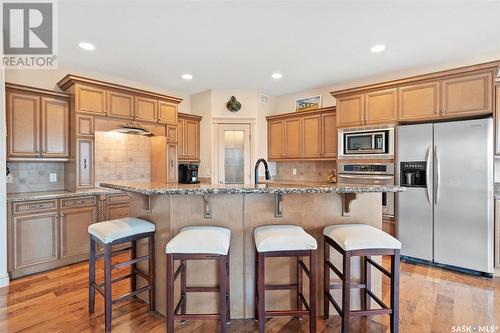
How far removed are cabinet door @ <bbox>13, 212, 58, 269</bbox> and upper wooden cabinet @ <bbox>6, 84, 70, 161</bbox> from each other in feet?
2.55

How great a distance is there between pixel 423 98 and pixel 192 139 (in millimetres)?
3731

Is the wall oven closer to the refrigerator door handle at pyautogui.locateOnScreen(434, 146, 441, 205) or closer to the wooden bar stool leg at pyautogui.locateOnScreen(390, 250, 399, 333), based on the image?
the refrigerator door handle at pyautogui.locateOnScreen(434, 146, 441, 205)

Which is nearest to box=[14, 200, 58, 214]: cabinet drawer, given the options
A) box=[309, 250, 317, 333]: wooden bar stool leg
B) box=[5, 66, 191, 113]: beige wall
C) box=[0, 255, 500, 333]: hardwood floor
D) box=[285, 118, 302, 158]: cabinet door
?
box=[0, 255, 500, 333]: hardwood floor

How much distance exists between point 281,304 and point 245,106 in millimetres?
3619

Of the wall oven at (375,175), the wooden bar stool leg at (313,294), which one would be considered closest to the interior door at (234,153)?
the wall oven at (375,175)

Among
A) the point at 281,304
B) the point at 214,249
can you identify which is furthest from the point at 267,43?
the point at 281,304

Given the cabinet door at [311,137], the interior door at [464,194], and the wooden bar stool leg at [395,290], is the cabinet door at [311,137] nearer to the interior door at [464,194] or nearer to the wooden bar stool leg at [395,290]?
the interior door at [464,194]

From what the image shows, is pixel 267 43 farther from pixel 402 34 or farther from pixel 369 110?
pixel 369 110

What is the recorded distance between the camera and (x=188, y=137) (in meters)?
4.94

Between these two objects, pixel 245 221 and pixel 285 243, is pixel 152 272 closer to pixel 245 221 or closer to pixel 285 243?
pixel 245 221

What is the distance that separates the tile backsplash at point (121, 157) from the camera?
3.90 m

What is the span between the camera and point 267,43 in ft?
9.97

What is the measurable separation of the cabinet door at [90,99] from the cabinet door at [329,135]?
343 cm

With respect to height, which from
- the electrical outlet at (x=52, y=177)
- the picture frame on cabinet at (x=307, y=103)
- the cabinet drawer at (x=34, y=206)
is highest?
the picture frame on cabinet at (x=307, y=103)
